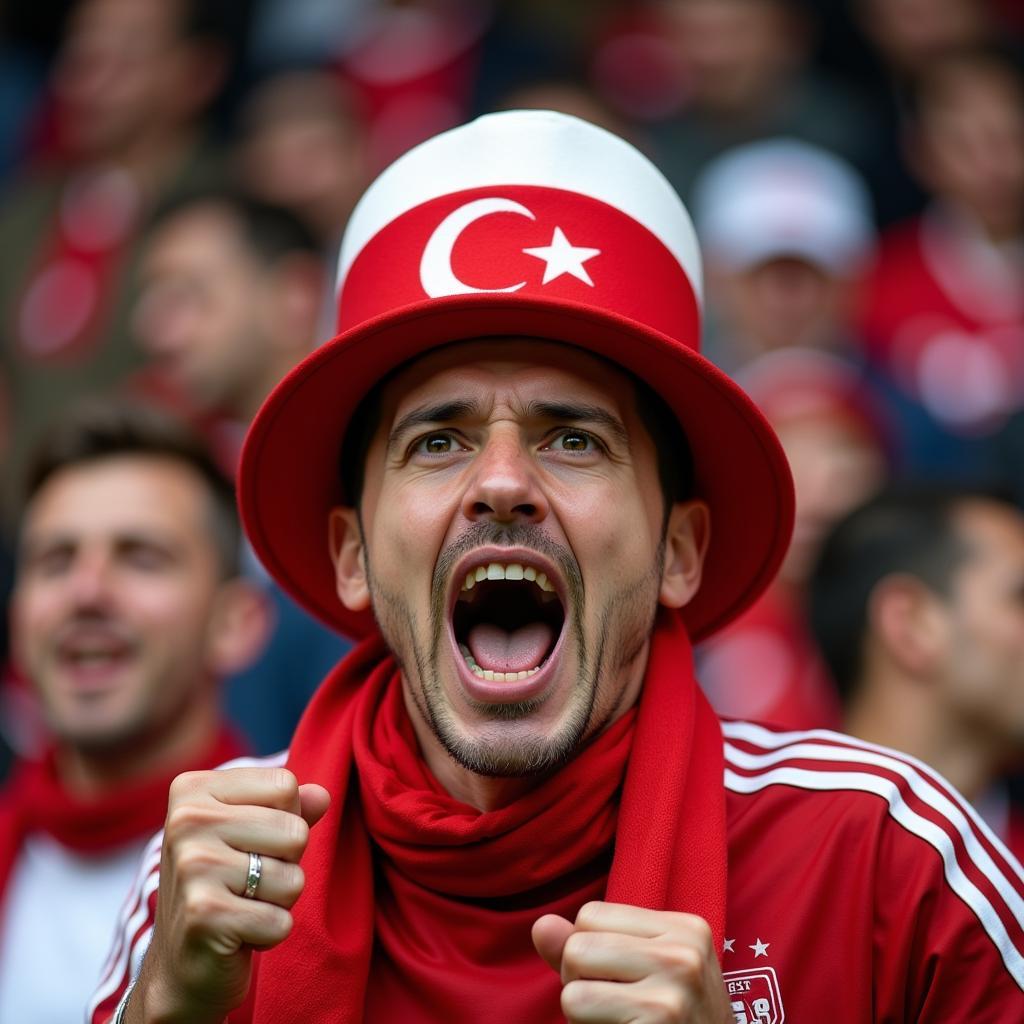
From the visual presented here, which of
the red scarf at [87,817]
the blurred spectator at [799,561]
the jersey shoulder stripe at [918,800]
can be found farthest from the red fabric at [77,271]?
the jersey shoulder stripe at [918,800]

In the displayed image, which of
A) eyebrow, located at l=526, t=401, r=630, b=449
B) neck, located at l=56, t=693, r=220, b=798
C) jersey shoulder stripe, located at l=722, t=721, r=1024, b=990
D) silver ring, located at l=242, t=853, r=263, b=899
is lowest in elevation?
silver ring, located at l=242, t=853, r=263, b=899

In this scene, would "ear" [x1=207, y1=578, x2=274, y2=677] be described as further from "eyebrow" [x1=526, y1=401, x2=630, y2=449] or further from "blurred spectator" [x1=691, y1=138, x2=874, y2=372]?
"blurred spectator" [x1=691, y1=138, x2=874, y2=372]

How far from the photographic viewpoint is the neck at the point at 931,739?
4.70 meters

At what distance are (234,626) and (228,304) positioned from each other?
7.01ft

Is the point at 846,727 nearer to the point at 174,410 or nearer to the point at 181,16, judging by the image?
the point at 174,410

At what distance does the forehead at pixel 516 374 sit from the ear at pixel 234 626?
5.68 feet

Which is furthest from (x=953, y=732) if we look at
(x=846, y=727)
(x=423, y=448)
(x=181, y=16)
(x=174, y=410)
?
(x=181, y=16)

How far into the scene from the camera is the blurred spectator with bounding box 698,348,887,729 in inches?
227

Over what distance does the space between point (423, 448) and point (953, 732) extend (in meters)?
2.18

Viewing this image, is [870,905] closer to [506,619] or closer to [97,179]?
[506,619]

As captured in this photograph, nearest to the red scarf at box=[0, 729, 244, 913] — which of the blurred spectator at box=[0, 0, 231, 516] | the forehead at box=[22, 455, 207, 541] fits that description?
the forehead at box=[22, 455, 207, 541]

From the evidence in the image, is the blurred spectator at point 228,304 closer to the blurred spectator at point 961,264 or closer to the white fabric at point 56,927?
the white fabric at point 56,927

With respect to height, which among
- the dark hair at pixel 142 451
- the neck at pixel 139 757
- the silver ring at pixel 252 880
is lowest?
the silver ring at pixel 252 880

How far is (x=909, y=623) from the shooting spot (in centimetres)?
487
